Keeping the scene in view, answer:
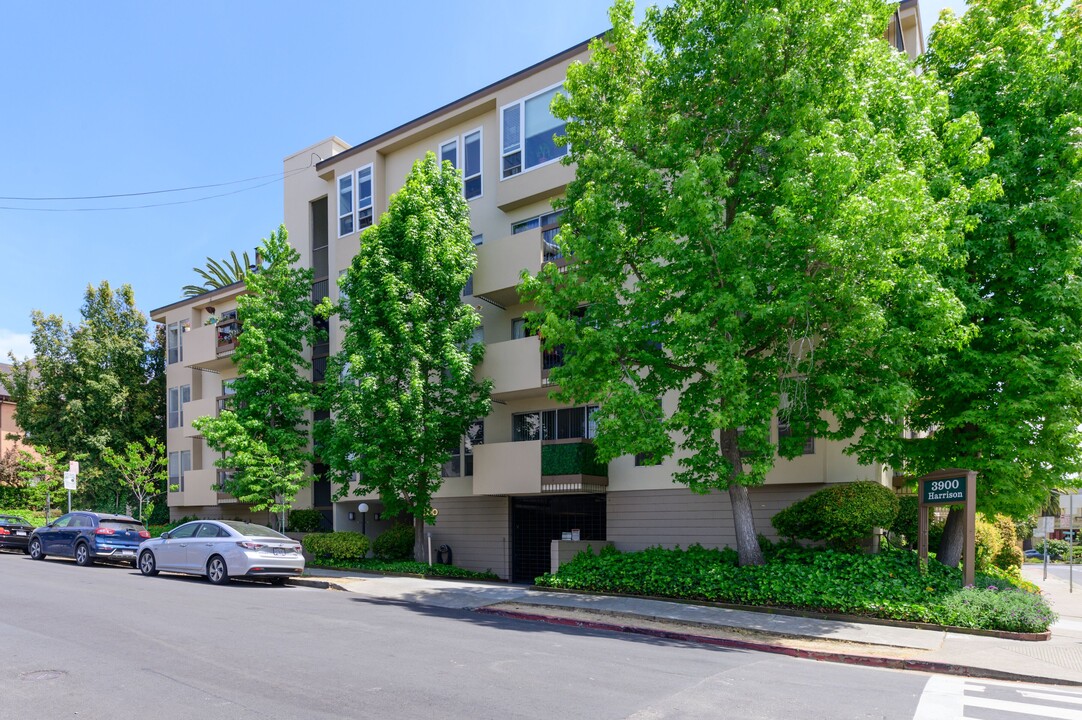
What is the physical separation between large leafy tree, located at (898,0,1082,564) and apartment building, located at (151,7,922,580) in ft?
9.05

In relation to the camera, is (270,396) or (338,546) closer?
(338,546)

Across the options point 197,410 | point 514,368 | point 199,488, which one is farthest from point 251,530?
point 197,410

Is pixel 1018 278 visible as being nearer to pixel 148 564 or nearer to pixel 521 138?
pixel 521 138

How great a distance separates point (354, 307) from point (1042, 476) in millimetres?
16238

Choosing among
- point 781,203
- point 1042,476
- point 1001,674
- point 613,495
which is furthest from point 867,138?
Result: point 613,495

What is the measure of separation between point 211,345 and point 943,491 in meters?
26.7

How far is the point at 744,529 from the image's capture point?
15.8 meters

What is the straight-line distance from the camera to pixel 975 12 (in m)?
16.2

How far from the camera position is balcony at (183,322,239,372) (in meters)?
31.1

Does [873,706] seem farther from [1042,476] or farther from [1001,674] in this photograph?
[1042,476]

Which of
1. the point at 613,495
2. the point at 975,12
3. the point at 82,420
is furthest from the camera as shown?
the point at 82,420

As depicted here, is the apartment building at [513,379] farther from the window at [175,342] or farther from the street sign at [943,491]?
the window at [175,342]

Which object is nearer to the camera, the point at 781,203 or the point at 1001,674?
the point at 1001,674

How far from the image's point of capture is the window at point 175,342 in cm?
3717
